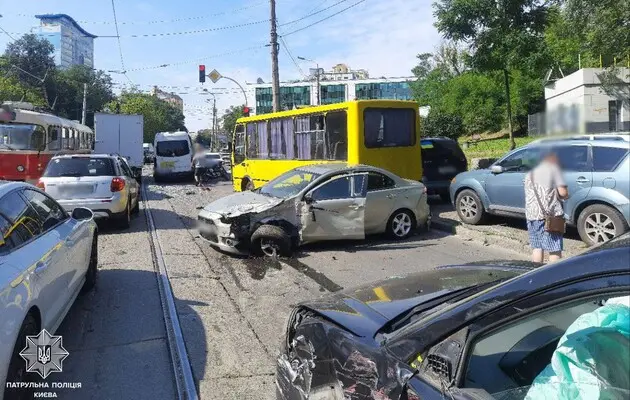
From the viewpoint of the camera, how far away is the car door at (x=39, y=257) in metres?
3.65

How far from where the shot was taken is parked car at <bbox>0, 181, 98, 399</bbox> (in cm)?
310

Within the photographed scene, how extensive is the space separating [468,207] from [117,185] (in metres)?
6.95

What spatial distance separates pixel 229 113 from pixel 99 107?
2281 centimetres

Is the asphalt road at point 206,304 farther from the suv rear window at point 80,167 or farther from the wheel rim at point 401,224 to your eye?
the suv rear window at point 80,167

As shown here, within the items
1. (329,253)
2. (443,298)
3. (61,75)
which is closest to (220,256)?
(329,253)

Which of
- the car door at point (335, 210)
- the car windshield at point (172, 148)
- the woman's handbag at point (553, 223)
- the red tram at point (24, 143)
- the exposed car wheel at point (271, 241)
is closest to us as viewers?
the woman's handbag at point (553, 223)

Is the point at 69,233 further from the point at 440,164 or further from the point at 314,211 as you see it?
the point at 440,164

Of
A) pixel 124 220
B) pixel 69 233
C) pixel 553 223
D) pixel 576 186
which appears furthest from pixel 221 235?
pixel 576 186

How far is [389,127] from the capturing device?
37.8ft

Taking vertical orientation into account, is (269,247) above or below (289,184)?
below

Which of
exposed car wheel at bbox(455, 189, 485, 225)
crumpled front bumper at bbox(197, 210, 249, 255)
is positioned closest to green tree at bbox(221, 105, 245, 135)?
exposed car wheel at bbox(455, 189, 485, 225)

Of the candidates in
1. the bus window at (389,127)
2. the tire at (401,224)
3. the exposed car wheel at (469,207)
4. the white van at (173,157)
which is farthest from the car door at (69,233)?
the white van at (173,157)

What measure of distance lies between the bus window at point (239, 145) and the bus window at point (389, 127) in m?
6.14

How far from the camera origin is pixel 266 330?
5082 mm
